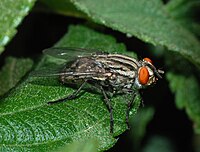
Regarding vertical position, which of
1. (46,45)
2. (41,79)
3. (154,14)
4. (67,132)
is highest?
(154,14)

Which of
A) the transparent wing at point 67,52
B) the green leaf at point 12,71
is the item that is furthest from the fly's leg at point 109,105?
the green leaf at point 12,71

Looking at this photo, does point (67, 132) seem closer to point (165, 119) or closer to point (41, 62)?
point (41, 62)

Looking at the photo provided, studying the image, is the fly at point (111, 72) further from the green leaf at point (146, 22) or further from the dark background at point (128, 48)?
the dark background at point (128, 48)

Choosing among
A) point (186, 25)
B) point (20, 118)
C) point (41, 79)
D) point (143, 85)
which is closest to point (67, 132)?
point (20, 118)

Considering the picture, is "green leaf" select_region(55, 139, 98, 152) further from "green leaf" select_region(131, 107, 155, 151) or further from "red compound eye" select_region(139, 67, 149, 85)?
"green leaf" select_region(131, 107, 155, 151)

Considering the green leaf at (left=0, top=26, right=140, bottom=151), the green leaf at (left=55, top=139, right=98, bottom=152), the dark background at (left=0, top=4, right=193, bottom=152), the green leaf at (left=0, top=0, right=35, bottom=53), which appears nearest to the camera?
the green leaf at (left=55, top=139, right=98, bottom=152)

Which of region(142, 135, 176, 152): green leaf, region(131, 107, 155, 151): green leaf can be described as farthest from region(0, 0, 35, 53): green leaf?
region(142, 135, 176, 152): green leaf
